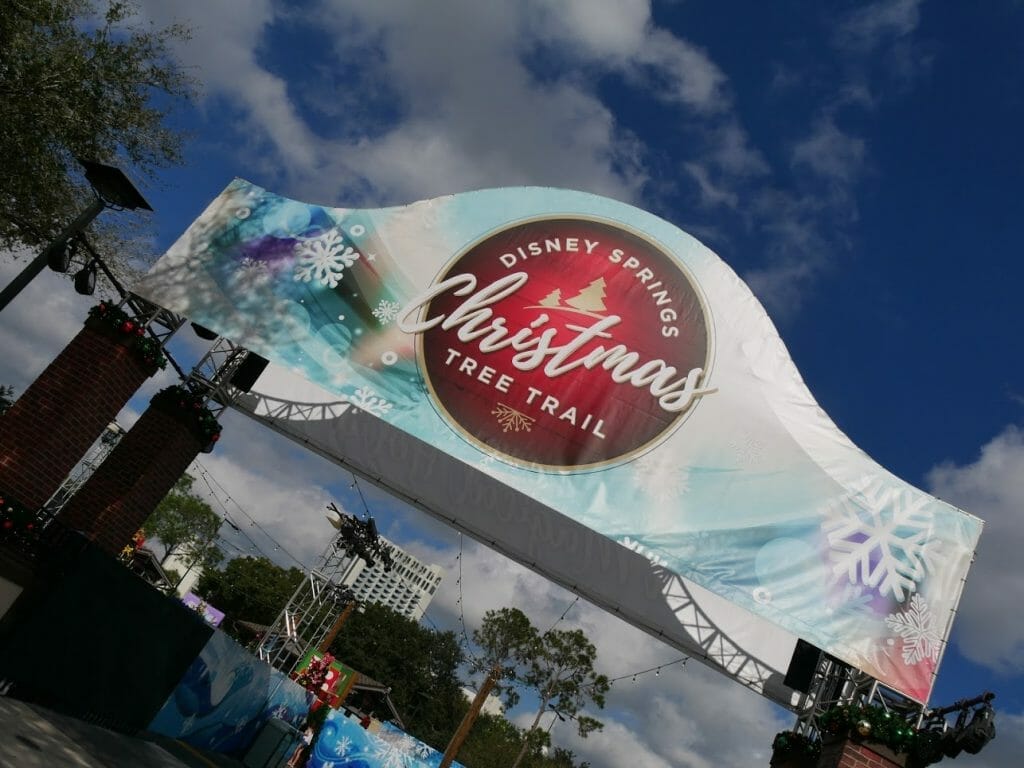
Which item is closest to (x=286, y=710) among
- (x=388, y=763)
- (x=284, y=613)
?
(x=284, y=613)

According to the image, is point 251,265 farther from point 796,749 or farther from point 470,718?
point 470,718

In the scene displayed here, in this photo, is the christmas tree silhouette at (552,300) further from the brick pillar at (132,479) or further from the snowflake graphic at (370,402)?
the brick pillar at (132,479)

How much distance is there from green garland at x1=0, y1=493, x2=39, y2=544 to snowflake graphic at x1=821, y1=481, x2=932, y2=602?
967cm

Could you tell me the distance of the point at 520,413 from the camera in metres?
9.73

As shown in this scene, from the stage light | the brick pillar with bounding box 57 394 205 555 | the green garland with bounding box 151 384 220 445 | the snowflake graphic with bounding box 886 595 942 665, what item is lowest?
the brick pillar with bounding box 57 394 205 555

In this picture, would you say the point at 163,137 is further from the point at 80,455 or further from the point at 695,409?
the point at 695,409

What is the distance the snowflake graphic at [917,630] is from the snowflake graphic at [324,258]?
342 inches

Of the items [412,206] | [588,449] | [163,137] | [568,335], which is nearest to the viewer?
[588,449]

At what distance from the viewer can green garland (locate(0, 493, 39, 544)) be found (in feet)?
25.9

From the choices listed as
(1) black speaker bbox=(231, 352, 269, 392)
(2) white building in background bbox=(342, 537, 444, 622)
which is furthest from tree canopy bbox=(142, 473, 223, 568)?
(2) white building in background bbox=(342, 537, 444, 622)

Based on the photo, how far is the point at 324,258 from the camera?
10.6 metres

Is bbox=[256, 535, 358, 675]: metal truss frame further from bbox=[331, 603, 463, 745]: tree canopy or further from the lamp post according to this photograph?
bbox=[331, 603, 463, 745]: tree canopy

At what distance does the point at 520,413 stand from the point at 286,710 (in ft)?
52.5

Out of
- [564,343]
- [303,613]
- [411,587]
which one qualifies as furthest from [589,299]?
[411,587]
